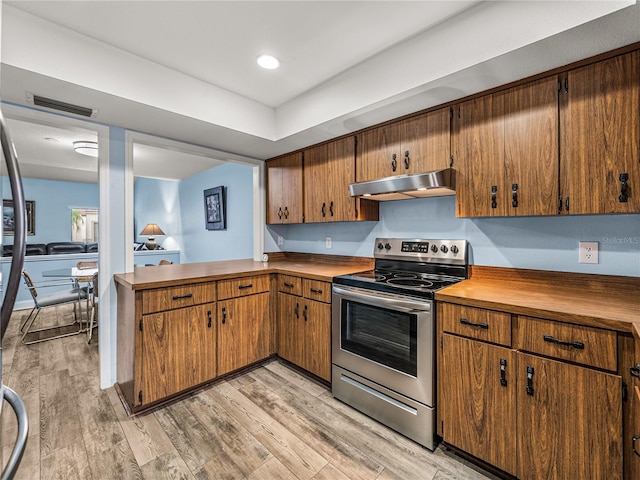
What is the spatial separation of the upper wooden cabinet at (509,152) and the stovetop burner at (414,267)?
394mm

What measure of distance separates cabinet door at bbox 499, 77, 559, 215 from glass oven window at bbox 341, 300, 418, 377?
0.94 metres

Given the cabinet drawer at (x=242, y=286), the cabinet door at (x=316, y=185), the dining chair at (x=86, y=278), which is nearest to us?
the cabinet drawer at (x=242, y=286)

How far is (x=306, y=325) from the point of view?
8.63 feet

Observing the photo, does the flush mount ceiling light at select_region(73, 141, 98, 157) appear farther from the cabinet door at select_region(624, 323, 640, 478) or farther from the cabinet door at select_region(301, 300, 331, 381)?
the cabinet door at select_region(624, 323, 640, 478)

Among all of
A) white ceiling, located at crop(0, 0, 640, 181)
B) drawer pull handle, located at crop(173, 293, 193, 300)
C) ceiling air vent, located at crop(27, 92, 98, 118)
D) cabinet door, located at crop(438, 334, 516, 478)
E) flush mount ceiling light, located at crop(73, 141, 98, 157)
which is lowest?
cabinet door, located at crop(438, 334, 516, 478)

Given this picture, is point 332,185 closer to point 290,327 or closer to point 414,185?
point 414,185

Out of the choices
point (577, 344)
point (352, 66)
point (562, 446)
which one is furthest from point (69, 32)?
point (562, 446)

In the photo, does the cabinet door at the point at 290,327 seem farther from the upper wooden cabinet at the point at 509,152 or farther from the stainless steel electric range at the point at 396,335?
the upper wooden cabinet at the point at 509,152

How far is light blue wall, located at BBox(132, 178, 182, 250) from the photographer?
6.77 meters

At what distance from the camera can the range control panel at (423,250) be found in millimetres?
2277

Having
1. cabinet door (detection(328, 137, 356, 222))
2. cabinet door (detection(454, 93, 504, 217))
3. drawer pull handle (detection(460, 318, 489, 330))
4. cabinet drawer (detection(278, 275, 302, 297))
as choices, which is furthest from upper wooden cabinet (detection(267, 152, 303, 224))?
drawer pull handle (detection(460, 318, 489, 330))

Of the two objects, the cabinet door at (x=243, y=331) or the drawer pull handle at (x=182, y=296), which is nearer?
the drawer pull handle at (x=182, y=296)

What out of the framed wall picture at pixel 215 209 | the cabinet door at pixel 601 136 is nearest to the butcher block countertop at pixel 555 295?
the cabinet door at pixel 601 136

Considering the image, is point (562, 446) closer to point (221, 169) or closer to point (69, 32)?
point (69, 32)
